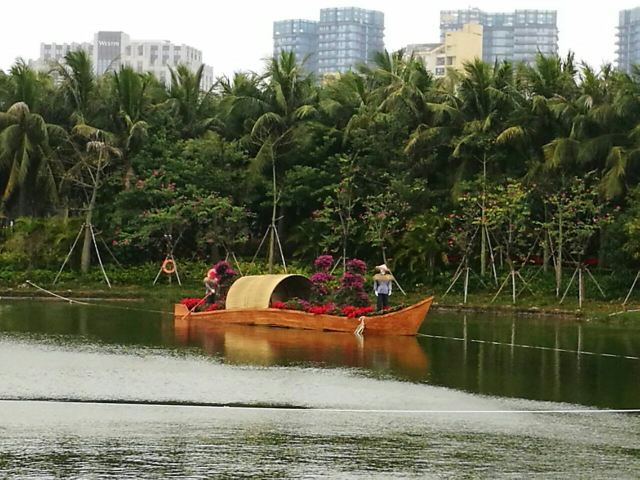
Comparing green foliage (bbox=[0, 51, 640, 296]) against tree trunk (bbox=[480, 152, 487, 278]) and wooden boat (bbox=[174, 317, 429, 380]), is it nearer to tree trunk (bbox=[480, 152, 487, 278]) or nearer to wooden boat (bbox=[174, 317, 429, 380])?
tree trunk (bbox=[480, 152, 487, 278])

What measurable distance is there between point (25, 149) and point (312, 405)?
2649 cm

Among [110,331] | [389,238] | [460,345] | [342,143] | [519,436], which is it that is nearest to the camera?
[519,436]

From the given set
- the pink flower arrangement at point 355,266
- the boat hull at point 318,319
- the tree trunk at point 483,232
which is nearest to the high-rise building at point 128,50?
the tree trunk at point 483,232

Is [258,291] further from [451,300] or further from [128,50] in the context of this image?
[128,50]

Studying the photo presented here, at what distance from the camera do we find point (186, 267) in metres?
38.3

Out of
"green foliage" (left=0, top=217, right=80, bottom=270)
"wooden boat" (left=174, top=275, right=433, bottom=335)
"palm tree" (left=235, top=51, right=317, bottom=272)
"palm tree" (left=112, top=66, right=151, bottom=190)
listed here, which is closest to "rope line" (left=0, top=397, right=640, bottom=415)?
"wooden boat" (left=174, top=275, right=433, bottom=335)

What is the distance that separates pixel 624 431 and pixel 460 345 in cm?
965

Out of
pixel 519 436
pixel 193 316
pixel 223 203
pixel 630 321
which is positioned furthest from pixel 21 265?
pixel 519 436

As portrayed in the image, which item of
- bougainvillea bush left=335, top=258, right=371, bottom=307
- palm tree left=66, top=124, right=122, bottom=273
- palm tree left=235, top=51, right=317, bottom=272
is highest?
palm tree left=235, top=51, right=317, bottom=272

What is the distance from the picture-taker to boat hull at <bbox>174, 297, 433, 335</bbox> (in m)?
23.6

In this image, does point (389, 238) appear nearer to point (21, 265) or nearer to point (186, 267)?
point (186, 267)

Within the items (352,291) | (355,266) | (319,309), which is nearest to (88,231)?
(355,266)

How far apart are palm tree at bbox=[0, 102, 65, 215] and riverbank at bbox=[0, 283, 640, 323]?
446cm

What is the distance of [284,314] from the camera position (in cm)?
2575
